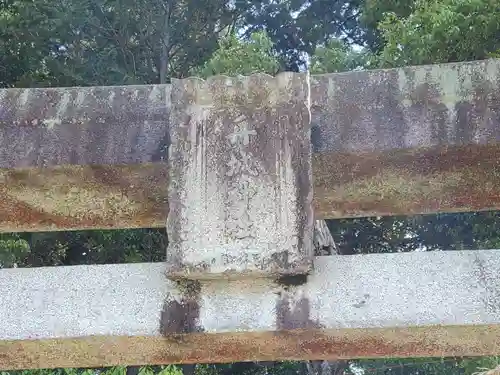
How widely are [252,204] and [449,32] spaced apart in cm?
397

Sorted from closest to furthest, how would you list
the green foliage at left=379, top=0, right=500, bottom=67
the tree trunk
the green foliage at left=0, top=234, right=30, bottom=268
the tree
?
the green foliage at left=379, top=0, right=500, bottom=67 → the green foliage at left=0, top=234, right=30, bottom=268 → the tree → the tree trunk

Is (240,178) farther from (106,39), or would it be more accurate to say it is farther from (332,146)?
(106,39)

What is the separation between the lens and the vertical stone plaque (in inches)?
56.4

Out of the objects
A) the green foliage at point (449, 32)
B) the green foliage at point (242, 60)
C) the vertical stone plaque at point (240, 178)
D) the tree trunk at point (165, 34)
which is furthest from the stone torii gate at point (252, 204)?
the tree trunk at point (165, 34)

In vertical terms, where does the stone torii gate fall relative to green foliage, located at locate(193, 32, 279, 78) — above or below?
below

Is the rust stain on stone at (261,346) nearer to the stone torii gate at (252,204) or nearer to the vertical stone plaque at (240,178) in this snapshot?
the stone torii gate at (252,204)

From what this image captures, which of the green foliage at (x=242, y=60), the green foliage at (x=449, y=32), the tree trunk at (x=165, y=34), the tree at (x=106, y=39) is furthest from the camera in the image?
the tree trunk at (x=165, y=34)

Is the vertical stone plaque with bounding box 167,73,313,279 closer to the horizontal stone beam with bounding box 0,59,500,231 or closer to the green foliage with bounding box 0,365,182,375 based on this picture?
the horizontal stone beam with bounding box 0,59,500,231

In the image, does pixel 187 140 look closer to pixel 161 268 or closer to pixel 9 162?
pixel 161 268

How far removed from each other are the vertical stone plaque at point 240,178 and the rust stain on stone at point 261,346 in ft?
0.50

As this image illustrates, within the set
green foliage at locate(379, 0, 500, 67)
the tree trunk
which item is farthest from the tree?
green foliage at locate(379, 0, 500, 67)

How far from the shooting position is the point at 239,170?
1.50 metres

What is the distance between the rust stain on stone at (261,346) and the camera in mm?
1407

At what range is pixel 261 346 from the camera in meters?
1.46
